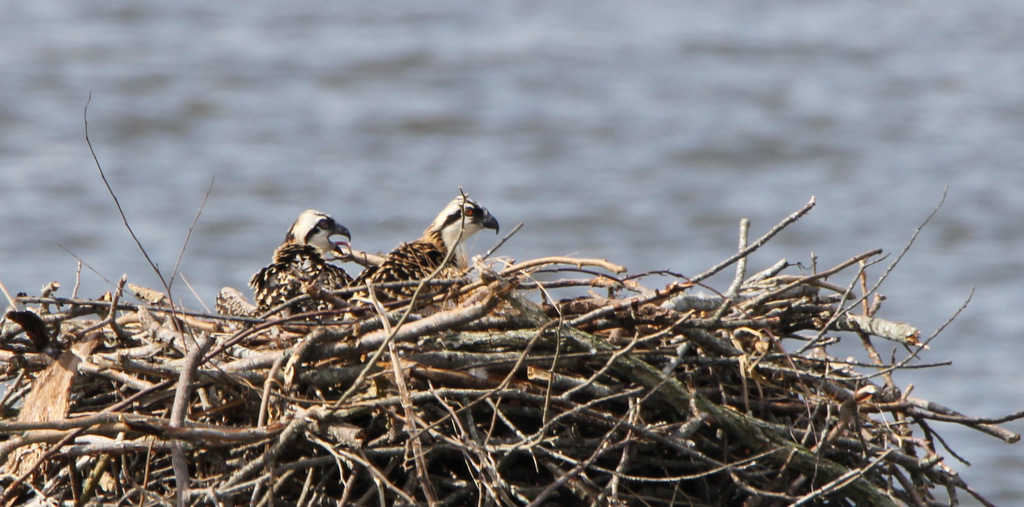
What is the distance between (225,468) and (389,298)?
1.03 metres

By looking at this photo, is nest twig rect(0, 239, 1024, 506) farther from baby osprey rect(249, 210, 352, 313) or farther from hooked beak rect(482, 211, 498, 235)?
hooked beak rect(482, 211, 498, 235)

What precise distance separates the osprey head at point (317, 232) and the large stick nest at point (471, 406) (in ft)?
6.14

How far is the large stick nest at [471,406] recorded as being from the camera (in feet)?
13.6

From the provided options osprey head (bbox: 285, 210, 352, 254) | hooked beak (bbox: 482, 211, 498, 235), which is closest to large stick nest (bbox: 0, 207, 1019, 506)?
osprey head (bbox: 285, 210, 352, 254)

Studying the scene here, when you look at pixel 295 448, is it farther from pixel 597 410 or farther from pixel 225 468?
pixel 597 410

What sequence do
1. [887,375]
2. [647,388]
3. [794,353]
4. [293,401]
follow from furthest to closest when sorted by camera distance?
1. [887,375]
2. [794,353]
3. [647,388]
4. [293,401]

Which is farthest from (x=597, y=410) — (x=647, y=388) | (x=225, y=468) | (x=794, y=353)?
(x=225, y=468)

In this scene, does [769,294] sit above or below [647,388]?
above

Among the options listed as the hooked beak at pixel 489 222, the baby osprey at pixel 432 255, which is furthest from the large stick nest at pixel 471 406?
A: the hooked beak at pixel 489 222

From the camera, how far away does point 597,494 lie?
429cm

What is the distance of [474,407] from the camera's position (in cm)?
440

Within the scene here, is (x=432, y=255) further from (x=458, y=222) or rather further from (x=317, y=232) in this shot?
(x=317, y=232)

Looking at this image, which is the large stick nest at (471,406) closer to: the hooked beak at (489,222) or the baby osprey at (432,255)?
the baby osprey at (432,255)

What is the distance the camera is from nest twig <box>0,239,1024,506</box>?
4137 mm
